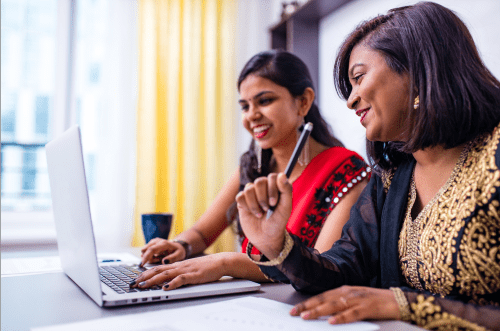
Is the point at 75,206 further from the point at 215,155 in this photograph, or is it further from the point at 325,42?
the point at 325,42

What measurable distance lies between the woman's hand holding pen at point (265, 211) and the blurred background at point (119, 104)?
187cm

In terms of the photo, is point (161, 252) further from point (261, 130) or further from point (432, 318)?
point (432, 318)

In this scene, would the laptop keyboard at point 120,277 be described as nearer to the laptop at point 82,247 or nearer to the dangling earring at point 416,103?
the laptop at point 82,247

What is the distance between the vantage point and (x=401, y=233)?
0.82m

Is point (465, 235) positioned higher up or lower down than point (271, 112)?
lower down

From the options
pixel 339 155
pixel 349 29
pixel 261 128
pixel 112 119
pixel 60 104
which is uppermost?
pixel 349 29

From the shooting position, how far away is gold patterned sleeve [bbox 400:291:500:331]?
0.55 metres

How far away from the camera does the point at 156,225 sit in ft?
3.95

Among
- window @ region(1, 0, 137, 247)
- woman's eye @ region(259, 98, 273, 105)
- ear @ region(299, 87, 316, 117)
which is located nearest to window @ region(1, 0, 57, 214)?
window @ region(1, 0, 137, 247)

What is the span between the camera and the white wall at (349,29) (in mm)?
1487

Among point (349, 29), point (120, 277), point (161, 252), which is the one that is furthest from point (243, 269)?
point (349, 29)

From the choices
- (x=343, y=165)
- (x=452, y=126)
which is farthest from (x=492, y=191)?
(x=343, y=165)

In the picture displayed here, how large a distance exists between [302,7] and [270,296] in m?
2.16

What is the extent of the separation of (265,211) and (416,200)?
390 mm
